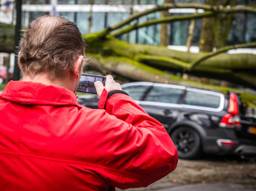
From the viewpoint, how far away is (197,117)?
13.6 metres

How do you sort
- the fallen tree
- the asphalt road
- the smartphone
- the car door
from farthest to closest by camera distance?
the car door
the fallen tree
the asphalt road
the smartphone

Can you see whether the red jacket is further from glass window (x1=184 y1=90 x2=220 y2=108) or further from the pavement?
glass window (x1=184 y1=90 x2=220 y2=108)

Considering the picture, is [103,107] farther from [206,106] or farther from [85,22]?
[85,22]

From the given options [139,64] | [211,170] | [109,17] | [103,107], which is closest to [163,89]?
[139,64]

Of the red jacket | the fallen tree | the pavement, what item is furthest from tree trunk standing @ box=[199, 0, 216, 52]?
the red jacket

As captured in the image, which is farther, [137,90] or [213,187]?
[137,90]

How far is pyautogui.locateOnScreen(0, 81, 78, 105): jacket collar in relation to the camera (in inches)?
81.8

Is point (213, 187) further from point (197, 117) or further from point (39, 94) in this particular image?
point (39, 94)

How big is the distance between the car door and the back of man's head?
11819 millimetres

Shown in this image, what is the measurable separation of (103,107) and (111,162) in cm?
28

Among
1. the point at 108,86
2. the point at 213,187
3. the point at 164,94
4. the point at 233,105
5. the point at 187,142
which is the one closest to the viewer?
the point at 108,86

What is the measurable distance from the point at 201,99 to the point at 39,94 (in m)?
12.0

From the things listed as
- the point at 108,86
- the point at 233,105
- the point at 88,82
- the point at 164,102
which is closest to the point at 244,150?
the point at 233,105

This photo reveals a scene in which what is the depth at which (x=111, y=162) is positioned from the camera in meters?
2.04
